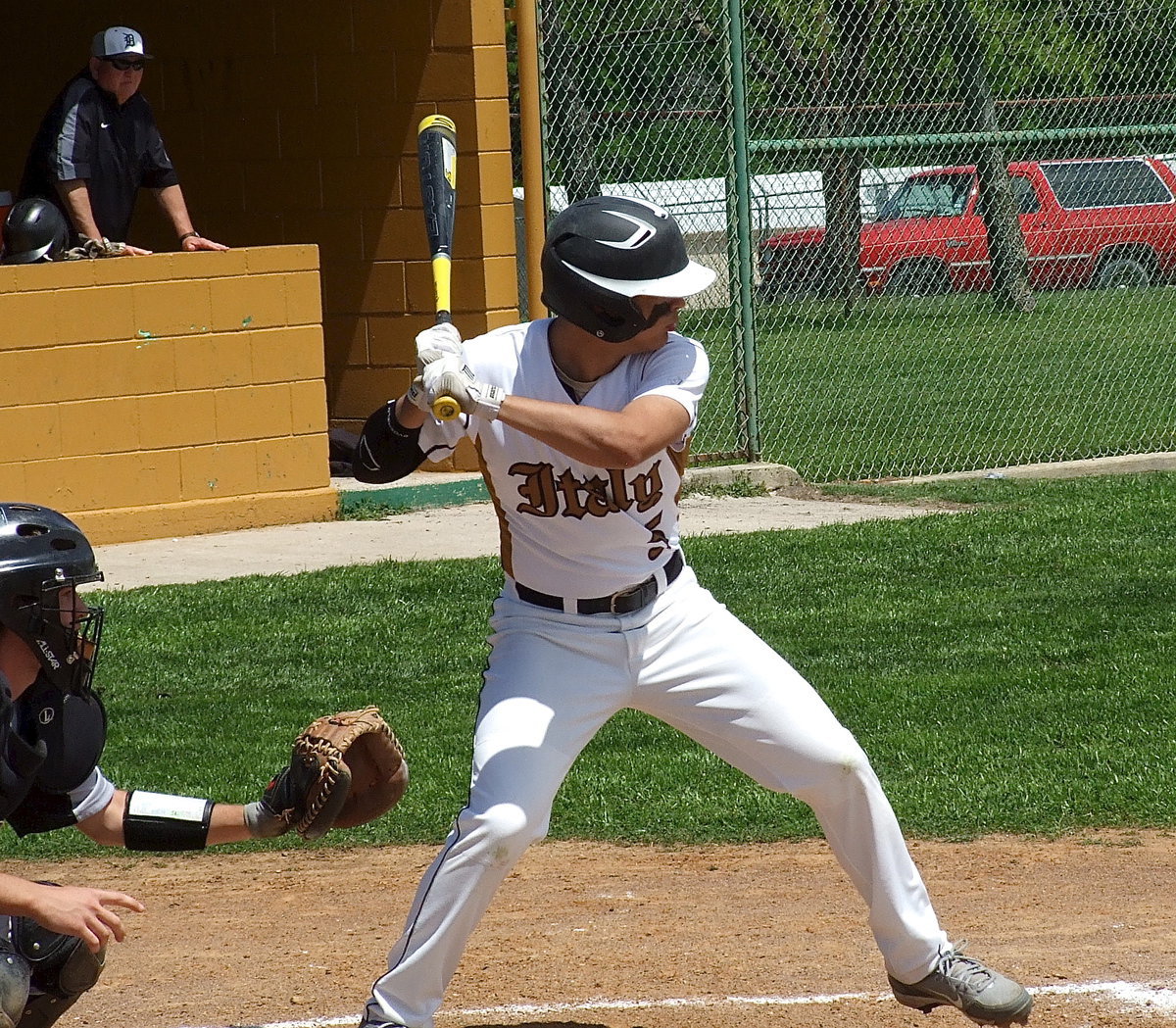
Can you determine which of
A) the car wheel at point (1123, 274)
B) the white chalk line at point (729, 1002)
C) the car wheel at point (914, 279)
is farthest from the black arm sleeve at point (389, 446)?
the car wheel at point (1123, 274)

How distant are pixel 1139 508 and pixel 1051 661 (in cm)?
285

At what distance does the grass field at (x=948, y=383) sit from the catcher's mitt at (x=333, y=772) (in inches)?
295

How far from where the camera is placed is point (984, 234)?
12.9m

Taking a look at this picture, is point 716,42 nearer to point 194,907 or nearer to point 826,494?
point 826,494

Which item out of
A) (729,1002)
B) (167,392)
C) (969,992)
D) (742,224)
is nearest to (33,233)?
(167,392)

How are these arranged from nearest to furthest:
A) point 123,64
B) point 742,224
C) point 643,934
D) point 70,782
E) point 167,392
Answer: point 70,782 < point 643,934 < point 167,392 < point 123,64 < point 742,224

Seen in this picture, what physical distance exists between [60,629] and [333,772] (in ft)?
2.06

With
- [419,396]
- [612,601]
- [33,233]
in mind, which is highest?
[419,396]

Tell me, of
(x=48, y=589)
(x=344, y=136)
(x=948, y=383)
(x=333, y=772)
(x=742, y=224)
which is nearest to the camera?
(x=48, y=589)

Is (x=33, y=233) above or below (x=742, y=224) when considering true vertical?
above

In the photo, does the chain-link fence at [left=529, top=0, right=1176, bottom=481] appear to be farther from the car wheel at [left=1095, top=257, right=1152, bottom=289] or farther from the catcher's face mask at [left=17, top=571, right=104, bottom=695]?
the catcher's face mask at [left=17, top=571, right=104, bottom=695]

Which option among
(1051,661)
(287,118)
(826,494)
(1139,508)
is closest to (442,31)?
(287,118)

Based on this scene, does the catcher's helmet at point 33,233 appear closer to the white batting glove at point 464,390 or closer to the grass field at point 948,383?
the grass field at point 948,383

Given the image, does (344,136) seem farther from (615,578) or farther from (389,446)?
(615,578)
